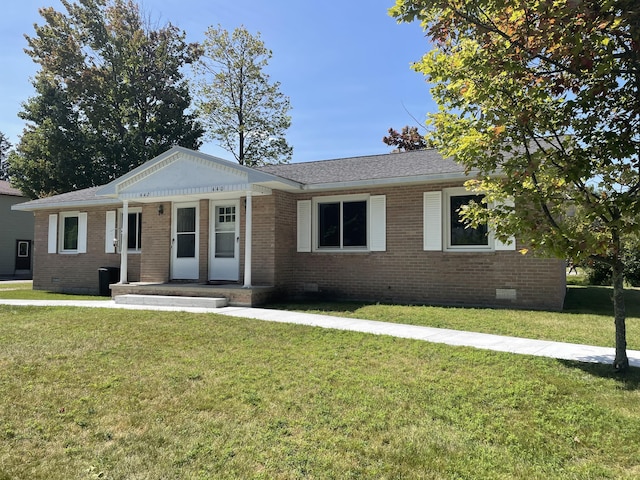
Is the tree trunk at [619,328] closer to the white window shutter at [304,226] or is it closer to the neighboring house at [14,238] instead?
the white window shutter at [304,226]

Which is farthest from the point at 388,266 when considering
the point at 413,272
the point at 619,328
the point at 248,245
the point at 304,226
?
the point at 619,328

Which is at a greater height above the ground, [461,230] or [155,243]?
[461,230]

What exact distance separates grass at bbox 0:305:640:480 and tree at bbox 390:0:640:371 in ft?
5.35

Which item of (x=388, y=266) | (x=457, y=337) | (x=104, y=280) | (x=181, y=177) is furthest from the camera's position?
(x=104, y=280)

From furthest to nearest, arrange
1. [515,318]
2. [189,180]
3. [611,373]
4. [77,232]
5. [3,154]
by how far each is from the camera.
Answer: [3,154], [77,232], [189,180], [515,318], [611,373]

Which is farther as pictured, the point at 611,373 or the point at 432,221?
the point at 432,221

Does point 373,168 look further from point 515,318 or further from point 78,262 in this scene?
point 78,262

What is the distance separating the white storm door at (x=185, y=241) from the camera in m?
13.6

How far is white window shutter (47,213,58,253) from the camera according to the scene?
1684 cm

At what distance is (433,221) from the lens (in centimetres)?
1116

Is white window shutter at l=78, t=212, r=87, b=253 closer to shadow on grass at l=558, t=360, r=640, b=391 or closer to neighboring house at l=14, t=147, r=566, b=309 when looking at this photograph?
neighboring house at l=14, t=147, r=566, b=309

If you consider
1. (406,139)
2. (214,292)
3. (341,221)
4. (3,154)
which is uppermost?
(3,154)

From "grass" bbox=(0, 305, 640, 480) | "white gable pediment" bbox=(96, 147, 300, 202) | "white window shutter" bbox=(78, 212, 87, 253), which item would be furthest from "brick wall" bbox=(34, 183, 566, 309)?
"grass" bbox=(0, 305, 640, 480)

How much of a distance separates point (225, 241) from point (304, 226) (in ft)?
7.73
